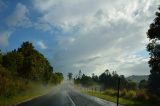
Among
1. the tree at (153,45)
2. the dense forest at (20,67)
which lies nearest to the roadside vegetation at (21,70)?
the dense forest at (20,67)

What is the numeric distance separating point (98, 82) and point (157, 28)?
15977cm

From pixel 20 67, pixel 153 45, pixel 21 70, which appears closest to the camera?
pixel 153 45

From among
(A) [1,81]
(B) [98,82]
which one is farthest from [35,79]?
(B) [98,82]

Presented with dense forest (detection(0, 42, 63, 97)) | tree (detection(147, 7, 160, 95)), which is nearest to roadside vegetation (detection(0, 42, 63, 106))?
dense forest (detection(0, 42, 63, 97))

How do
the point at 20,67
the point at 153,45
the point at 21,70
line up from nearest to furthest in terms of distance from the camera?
the point at 153,45, the point at 20,67, the point at 21,70

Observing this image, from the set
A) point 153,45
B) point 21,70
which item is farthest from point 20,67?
point 153,45

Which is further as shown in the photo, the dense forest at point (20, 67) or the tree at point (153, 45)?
the dense forest at point (20, 67)

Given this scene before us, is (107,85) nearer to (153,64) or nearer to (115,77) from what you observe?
(115,77)

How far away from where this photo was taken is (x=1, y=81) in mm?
40188

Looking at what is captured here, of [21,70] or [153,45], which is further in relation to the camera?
[21,70]

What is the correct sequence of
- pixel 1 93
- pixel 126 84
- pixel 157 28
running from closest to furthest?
pixel 1 93, pixel 157 28, pixel 126 84

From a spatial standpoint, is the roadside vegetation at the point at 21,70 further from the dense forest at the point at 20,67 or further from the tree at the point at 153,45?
the tree at the point at 153,45

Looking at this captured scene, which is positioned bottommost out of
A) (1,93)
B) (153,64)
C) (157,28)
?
(1,93)

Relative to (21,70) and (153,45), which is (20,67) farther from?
(153,45)
